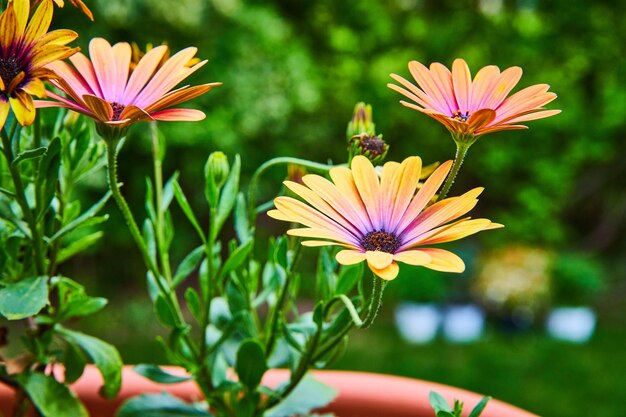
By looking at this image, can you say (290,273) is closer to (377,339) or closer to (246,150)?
(377,339)

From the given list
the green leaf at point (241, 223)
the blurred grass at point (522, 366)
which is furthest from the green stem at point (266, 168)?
the blurred grass at point (522, 366)

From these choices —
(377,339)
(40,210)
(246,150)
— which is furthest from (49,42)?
(246,150)

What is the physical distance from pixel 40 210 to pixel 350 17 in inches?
125

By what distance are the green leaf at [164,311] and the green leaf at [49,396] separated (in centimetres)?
10

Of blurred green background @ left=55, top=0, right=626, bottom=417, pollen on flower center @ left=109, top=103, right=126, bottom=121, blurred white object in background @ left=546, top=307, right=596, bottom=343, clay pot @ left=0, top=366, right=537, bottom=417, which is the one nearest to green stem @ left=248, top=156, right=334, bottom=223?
pollen on flower center @ left=109, top=103, right=126, bottom=121

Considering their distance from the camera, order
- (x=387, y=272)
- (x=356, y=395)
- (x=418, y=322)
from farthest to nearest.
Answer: (x=418, y=322) → (x=356, y=395) → (x=387, y=272)

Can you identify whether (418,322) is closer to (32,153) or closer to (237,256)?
(237,256)

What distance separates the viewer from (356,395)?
0.82m

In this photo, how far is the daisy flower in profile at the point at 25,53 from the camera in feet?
1.49

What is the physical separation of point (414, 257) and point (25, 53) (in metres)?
0.26

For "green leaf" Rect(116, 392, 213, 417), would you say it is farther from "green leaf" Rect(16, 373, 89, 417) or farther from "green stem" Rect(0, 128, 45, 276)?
"green stem" Rect(0, 128, 45, 276)

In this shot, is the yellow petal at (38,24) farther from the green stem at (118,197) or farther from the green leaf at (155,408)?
the green leaf at (155,408)

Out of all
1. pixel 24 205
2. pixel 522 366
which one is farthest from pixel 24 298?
pixel 522 366

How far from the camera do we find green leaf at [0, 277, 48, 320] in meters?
0.55
